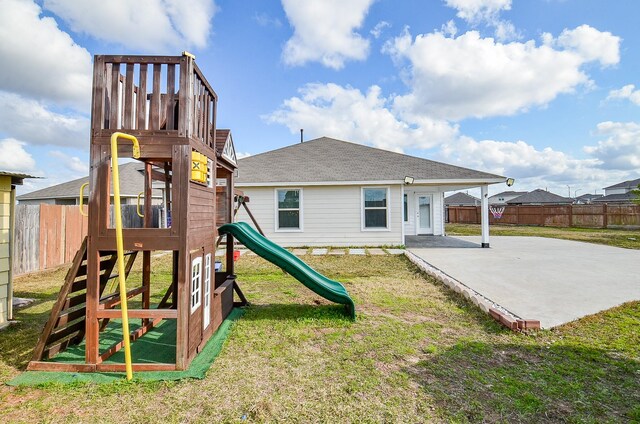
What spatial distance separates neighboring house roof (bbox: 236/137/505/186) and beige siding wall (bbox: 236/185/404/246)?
44cm

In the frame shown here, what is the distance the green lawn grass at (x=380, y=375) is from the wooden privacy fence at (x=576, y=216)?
20.1 metres

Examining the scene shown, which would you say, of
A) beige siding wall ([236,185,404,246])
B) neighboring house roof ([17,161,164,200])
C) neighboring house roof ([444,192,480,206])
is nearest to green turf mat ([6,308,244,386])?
beige siding wall ([236,185,404,246])

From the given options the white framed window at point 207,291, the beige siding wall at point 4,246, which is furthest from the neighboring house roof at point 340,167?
the white framed window at point 207,291

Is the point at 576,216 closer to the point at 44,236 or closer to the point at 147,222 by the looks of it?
the point at 147,222

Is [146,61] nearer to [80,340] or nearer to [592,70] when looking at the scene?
[80,340]

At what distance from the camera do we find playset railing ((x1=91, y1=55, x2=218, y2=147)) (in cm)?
292

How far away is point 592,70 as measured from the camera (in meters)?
9.30

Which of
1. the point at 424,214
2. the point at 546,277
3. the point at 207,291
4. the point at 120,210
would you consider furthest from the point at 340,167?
the point at 120,210

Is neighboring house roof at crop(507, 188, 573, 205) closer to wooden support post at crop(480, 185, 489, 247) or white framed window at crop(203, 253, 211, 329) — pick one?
wooden support post at crop(480, 185, 489, 247)

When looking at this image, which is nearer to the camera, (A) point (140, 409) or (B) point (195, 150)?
(A) point (140, 409)

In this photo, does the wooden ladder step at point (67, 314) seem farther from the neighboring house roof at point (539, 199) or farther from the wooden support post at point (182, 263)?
the neighboring house roof at point (539, 199)

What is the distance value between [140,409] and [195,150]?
227cm

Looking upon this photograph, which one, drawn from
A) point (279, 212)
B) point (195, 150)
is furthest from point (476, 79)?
point (195, 150)

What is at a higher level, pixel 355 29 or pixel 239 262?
pixel 355 29
